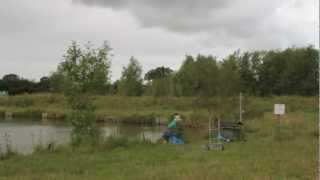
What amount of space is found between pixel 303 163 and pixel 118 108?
59923 millimetres

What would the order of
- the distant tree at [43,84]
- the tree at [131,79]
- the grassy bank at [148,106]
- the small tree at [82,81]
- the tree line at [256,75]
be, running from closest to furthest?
the small tree at [82,81] → the grassy bank at [148,106] → the tree line at [256,75] → the tree at [131,79] → the distant tree at [43,84]

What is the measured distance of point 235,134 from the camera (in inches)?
1067

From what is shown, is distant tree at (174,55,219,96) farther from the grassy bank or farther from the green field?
the green field

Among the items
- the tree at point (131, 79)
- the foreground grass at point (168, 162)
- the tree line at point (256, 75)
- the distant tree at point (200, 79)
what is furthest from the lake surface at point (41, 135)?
the tree at point (131, 79)

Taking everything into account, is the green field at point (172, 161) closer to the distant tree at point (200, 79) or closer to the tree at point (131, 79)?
the distant tree at point (200, 79)

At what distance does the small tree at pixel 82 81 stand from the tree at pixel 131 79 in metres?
63.3

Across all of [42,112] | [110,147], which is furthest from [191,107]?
[110,147]

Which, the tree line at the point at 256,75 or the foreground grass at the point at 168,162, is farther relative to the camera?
the tree line at the point at 256,75

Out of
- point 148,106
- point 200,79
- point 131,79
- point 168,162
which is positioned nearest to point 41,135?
point 168,162

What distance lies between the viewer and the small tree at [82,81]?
25281 millimetres

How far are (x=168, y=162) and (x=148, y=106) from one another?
57146 millimetres

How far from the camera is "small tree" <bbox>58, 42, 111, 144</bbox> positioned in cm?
2528

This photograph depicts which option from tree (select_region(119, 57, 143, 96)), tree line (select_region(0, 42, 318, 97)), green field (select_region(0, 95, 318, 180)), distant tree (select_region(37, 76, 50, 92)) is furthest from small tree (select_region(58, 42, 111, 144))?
distant tree (select_region(37, 76, 50, 92))

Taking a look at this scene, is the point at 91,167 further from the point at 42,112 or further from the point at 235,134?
the point at 42,112
